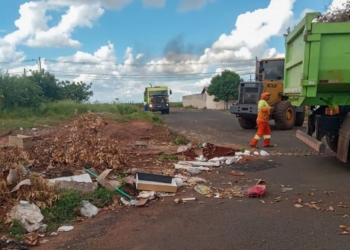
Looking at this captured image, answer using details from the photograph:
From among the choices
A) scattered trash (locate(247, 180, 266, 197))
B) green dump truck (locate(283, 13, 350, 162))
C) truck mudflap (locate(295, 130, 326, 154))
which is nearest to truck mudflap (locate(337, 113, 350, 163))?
green dump truck (locate(283, 13, 350, 162))

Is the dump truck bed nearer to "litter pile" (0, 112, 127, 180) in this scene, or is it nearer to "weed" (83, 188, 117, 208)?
"litter pile" (0, 112, 127, 180)

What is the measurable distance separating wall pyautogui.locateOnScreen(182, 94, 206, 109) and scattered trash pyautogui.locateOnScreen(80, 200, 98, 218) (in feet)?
199

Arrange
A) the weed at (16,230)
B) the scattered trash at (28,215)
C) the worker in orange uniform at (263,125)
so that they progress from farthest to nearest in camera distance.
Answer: the worker in orange uniform at (263,125), the scattered trash at (28,215), the weed at (16,230)

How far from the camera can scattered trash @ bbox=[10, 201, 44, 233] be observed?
4.21 m

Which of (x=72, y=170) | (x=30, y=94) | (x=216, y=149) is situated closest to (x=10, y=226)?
(x=72, y=170)

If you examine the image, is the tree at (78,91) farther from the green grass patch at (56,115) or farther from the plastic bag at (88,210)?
the plastic bag at (88,210)

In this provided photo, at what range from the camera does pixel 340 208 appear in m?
4.82

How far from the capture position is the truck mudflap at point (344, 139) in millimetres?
6707

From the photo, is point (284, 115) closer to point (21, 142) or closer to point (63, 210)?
point (21, 142)

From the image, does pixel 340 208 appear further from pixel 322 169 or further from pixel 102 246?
pixel 102 246

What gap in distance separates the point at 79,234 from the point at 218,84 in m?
51.8

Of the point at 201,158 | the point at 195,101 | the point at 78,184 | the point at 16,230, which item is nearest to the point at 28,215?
the point at 16,230

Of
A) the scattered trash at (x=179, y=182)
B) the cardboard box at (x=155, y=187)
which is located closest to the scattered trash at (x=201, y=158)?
the scattered trash at (x=179, y=182)

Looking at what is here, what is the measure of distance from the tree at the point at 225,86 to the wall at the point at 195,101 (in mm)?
9545
